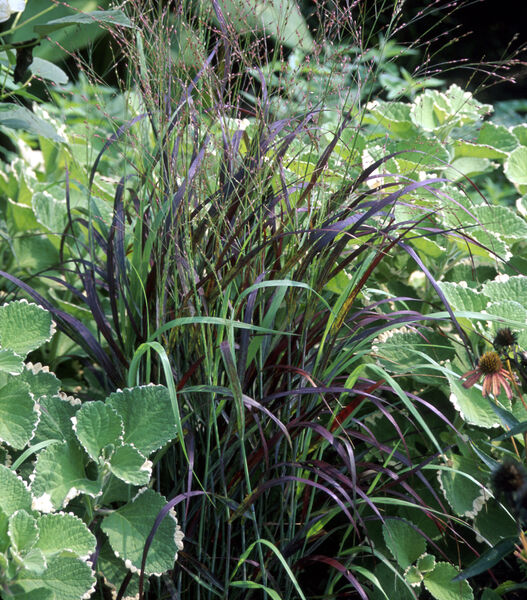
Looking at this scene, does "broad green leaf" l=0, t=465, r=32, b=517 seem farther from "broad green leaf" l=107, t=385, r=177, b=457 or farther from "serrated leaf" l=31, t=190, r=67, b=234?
"serrated leaf" l=31, t=190, r=67, b=234

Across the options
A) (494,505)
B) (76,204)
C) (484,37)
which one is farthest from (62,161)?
(484,37)

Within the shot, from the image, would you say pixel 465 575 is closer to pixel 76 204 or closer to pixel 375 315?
pixel 375 315

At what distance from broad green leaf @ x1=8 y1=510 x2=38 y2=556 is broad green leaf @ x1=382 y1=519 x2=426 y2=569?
0.50 meters

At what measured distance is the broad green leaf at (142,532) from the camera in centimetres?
91

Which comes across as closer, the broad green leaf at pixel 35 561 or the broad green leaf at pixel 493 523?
the broad green leaf at pixel 35 561

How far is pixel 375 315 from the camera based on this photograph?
1117 millimetres

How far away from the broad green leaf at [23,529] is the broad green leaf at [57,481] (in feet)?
0.19

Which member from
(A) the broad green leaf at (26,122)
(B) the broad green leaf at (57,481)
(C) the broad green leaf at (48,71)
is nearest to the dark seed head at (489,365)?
(B) the broad green leaf at (57,481)

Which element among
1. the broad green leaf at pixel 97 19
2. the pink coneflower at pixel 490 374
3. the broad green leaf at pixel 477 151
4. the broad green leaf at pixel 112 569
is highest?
the broad green leaf at pixel 97 19

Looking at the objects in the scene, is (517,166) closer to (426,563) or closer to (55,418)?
(426,563)

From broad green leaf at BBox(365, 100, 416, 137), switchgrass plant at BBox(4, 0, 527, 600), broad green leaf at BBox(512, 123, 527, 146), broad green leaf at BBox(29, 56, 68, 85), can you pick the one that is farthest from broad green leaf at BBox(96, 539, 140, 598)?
broad green leaf at BBox(512, 123, 527, 146)

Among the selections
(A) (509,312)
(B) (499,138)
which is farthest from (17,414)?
(B) (499,138)

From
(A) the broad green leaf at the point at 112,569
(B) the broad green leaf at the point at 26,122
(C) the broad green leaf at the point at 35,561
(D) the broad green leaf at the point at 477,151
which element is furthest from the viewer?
(D) the broad green leaf at the point at 477,151

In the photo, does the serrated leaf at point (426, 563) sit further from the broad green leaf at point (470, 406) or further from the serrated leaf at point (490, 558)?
the broad green leaf at point (470, 406)
